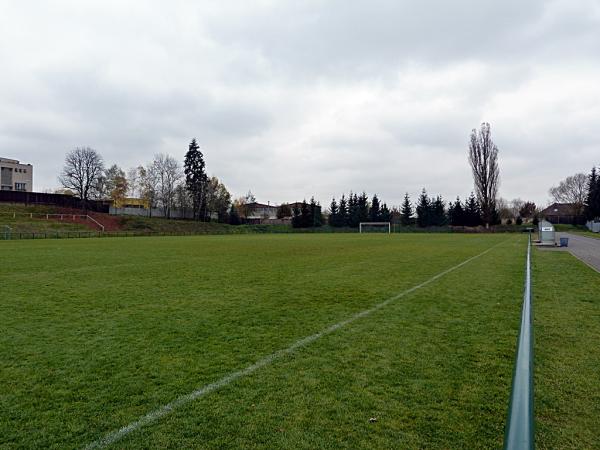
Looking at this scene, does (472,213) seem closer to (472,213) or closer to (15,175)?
(472,213)

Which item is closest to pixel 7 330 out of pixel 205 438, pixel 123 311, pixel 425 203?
pixel 123 311

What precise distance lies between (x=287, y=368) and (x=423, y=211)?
3271 inches

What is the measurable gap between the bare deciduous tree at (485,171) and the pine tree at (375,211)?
23.8m

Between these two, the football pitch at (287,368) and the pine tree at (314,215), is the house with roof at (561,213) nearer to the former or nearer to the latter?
the pine tree at (314,215)

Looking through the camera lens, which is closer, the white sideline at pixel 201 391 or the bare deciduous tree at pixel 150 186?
the white sideline at pixel 201 391

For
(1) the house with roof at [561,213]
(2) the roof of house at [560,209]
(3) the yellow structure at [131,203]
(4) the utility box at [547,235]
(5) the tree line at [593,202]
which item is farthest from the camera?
(2) the roof of house at [560,209]

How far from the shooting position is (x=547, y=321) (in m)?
6.71

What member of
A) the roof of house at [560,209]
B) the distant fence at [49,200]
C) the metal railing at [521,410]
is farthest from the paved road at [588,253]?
the roof of house at [560,209]

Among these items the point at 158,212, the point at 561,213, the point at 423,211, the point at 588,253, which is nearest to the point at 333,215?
the point at 423,211

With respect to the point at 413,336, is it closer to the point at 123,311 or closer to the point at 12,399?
the point at 12,399

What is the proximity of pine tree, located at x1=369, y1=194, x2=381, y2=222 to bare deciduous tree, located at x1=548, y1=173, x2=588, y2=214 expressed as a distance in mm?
38585

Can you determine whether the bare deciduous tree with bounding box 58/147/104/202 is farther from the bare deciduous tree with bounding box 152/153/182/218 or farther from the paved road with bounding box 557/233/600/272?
the paved road with bounding box 557/233/600/272

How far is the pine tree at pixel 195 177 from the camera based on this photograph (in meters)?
80.1

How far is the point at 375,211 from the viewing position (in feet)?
298
